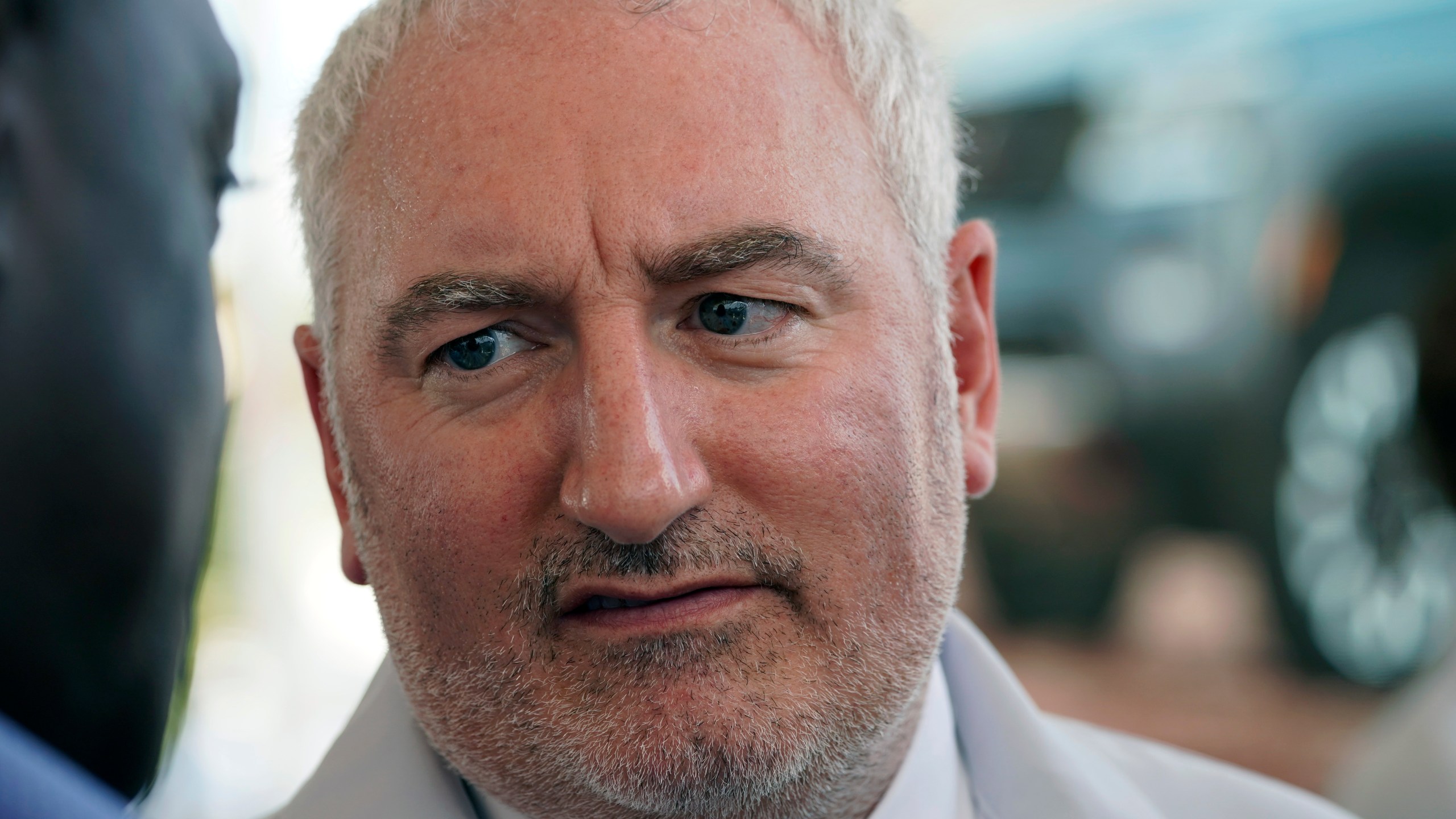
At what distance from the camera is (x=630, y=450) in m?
0.96

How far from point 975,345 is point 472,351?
1.96ft

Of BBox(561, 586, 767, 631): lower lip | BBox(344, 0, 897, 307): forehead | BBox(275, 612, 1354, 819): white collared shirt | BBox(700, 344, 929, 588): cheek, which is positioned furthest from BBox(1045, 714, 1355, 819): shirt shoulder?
BBox(344, 0, 897, 307): forehead

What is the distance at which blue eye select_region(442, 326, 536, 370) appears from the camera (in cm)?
109

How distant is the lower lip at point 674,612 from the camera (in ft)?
3.30

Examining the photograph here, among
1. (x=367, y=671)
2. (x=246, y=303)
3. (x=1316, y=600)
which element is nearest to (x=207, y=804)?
(x=246, y=303)

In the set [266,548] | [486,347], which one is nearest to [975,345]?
[486,347]

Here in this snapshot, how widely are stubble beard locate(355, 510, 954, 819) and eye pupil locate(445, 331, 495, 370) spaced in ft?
0.64

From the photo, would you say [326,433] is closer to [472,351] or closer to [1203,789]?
[472,351]

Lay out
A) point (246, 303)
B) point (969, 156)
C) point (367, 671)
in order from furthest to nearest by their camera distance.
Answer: point (969, 156) → point (367, 671) → point (246, 303)

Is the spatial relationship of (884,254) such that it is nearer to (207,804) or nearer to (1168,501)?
(207,804)

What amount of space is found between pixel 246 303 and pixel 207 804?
598 millimetres

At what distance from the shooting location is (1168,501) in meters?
5.02

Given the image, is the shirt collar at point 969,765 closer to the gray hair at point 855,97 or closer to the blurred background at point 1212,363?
the gray hair at point 855,97

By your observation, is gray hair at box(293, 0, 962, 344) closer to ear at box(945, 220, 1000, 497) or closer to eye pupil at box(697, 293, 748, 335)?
ear at box(945, 220, 1000, 497)
